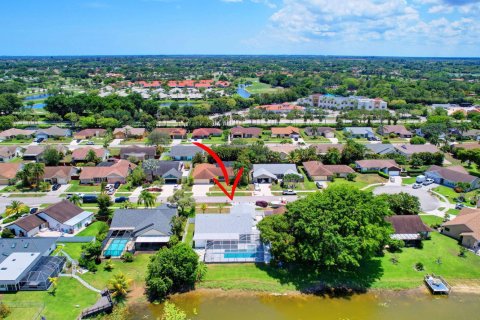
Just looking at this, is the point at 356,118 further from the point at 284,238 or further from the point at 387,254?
the point at 284,238

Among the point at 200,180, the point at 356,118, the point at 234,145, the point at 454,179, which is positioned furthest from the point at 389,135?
the point at 200,180

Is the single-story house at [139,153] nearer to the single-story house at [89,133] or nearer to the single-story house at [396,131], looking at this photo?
the single-story house at [89,133]

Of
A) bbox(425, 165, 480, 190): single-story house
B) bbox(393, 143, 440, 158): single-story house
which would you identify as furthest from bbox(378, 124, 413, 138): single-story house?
bbox(425, 165, 480, 190): single-story house

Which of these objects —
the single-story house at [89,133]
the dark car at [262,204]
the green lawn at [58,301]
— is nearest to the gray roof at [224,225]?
the dark car at [262,204]

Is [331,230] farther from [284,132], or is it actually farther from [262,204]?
[284,132]

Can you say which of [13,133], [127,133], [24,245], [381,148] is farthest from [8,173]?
[381,148]

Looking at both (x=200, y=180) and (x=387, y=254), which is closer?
(x=387, y=254)

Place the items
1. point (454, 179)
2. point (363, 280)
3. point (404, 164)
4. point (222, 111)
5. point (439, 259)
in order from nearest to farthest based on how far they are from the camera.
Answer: point (363, 280) → point (439, 259) → point (454, 179) → point (404, 164) → point (222, 111)
